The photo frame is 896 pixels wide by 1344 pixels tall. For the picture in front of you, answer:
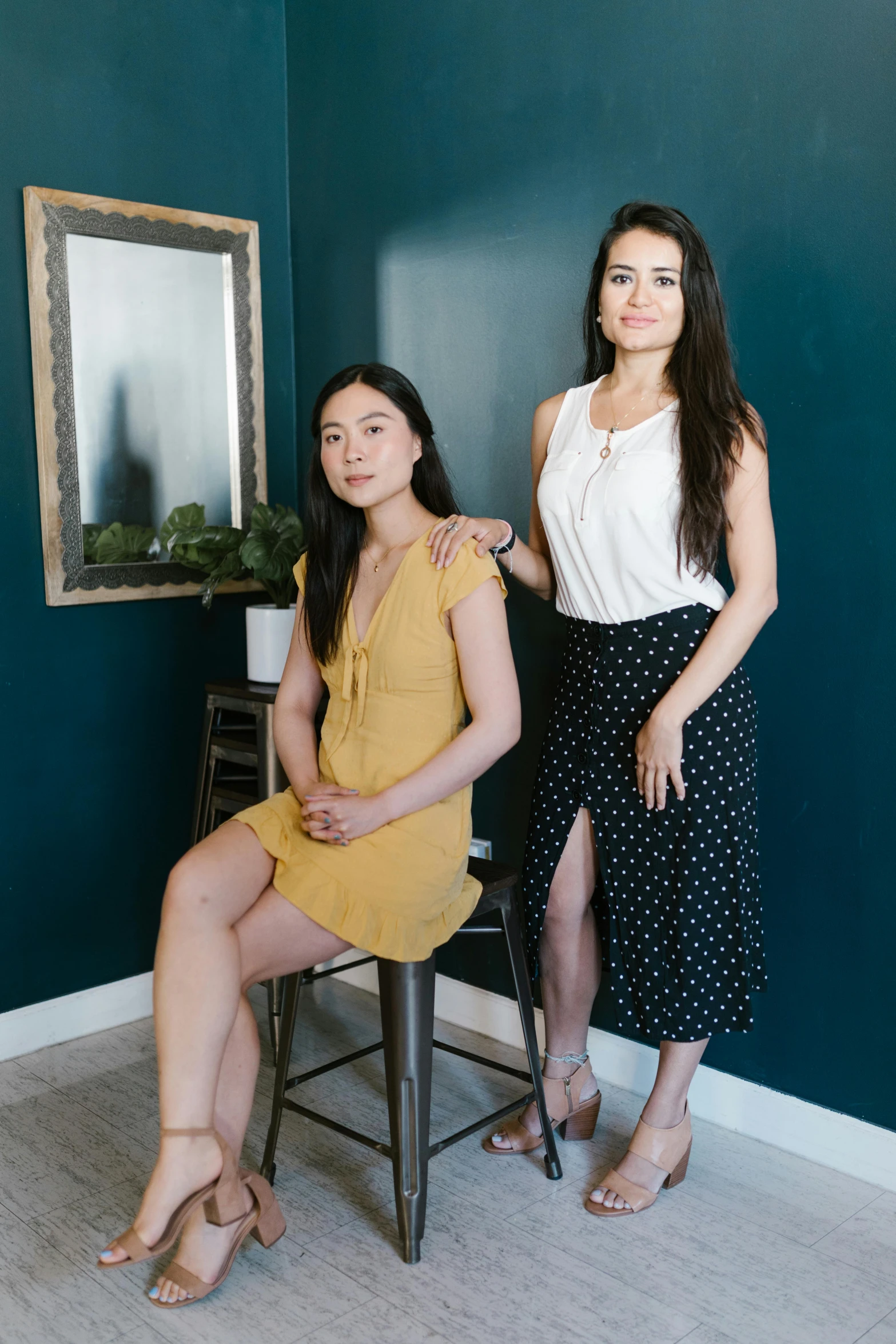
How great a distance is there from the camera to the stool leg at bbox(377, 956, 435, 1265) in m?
1.85

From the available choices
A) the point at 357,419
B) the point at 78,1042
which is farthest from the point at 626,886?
the point at 78,1042

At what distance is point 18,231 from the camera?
2.59 meters

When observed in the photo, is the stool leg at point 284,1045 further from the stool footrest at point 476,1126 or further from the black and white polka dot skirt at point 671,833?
the black and white polka dot skirt at point 671,833

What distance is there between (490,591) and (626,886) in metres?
0.59

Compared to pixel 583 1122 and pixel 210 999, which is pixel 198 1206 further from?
pixel 583 1122

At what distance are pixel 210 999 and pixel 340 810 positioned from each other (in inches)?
13.8

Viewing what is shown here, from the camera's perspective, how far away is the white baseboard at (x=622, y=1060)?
2133mm

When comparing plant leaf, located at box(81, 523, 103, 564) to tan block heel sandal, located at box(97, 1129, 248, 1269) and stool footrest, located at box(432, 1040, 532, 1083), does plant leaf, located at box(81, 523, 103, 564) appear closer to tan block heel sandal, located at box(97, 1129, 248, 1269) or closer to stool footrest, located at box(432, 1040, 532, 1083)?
stool footrest, located at box(432, 1040, 532, 1083)

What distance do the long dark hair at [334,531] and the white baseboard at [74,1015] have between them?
129 cm

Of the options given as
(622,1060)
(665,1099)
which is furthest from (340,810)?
(622,1060)

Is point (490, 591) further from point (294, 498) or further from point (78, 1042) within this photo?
point (78, 1042)

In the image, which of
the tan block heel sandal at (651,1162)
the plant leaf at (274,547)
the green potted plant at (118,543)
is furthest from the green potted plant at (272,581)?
the tan block heel sandal at (651,1162)

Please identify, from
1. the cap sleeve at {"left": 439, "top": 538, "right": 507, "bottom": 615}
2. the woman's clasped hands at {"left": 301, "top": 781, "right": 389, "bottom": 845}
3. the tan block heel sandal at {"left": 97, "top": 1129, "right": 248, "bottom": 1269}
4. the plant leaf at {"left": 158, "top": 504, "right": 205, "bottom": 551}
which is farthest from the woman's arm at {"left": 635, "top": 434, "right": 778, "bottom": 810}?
the plant leaf at {"left": 158, "top": 504, "right": 205, "bottom": 551}

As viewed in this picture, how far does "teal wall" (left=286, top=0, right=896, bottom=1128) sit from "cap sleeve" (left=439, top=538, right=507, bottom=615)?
586 millimetres
